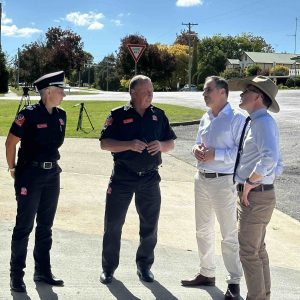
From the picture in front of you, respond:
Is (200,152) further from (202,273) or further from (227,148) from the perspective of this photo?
(202,273)

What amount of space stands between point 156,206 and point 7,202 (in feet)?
11.5

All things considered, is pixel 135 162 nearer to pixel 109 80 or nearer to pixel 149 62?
pixel 149 62

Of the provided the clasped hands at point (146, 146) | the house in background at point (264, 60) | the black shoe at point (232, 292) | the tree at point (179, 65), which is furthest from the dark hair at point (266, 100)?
the house in background at point (264, 60)

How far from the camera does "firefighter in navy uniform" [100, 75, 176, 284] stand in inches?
188

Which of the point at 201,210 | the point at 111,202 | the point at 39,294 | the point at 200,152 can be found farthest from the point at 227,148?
the point at 39,294

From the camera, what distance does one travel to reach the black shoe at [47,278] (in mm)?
4711

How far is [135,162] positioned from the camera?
4820 mm

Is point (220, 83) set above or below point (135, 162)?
above

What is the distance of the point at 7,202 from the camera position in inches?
306

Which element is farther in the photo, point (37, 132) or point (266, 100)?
point (37, 132)

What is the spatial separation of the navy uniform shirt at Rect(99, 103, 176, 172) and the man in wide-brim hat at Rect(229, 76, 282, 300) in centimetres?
95

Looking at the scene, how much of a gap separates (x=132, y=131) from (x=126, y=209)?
757mm

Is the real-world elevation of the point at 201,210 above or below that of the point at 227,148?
below

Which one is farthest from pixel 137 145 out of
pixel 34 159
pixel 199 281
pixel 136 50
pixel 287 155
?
pixel 136 50
